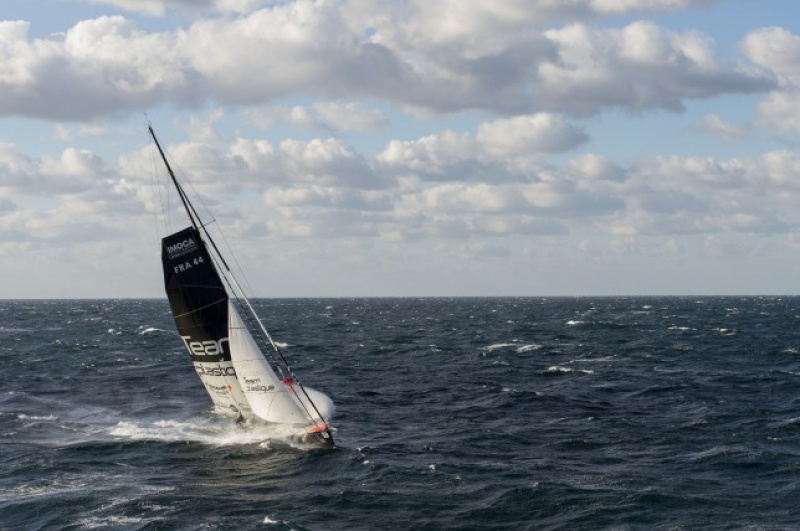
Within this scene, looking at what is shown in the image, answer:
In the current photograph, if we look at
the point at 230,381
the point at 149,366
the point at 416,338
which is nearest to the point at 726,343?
the point at 416,338

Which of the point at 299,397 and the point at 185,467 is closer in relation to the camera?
the point at 185,467

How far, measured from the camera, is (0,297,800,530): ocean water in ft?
81.4

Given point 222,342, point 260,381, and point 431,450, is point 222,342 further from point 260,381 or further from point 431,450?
point 431,450

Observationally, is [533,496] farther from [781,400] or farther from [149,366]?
[149,366]

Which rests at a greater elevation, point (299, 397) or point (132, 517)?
point (299, 397)

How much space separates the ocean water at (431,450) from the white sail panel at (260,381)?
114 centimetres

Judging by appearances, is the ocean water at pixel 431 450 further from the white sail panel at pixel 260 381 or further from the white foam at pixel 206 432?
the white sail panel at pixel 260 381

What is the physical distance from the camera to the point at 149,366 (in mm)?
63562

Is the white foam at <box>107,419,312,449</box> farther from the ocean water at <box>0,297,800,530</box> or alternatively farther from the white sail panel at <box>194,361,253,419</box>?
the white sail panel at <box>194,361,253,419</box>

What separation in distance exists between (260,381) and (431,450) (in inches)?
293

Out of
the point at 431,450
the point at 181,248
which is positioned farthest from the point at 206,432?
the point at 431,450

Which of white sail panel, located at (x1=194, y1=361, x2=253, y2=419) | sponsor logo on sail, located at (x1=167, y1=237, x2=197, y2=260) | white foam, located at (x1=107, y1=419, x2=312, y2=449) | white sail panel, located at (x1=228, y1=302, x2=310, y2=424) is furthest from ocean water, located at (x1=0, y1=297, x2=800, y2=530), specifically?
sponsor logo on sail, located at (x1=167, y1=237, x2=197, y2=260)

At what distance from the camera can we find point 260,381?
34.6 metres

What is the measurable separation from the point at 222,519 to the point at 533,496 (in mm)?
9258
